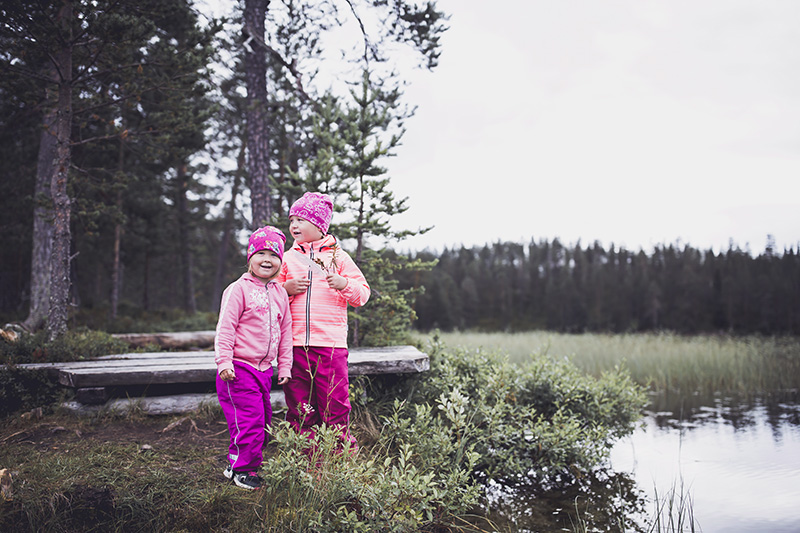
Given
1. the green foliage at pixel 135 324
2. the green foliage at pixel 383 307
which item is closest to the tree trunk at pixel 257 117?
the green foliage at pixel 383 307

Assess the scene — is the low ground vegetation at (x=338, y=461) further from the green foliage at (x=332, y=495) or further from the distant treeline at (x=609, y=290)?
the distant treeline at (x=609, y=290)

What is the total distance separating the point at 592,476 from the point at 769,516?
1.47 meters

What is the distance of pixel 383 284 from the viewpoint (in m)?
6.45

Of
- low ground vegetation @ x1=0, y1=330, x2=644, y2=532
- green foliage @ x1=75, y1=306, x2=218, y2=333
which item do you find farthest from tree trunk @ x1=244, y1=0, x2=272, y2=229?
green foliage @ x1=75, y1=306, x2=218, y2=333

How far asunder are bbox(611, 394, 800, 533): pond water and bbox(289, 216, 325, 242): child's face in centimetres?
330

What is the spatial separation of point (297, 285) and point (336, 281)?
346mm

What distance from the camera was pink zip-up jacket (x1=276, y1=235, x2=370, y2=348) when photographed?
11.6 feet

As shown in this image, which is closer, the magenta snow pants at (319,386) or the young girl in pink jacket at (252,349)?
the young girl in pink jacket at (252,349)

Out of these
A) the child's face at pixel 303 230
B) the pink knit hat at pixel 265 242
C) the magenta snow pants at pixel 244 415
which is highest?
the child's face at pixel 303 230

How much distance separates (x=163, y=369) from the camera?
15.0 ft

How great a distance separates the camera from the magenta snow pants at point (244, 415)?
10.4ft

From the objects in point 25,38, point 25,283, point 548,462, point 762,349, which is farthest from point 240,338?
point 25,283

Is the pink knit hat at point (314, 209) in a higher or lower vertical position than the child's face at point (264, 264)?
higher

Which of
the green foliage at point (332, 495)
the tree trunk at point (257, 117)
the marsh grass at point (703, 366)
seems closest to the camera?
the green foliage at point (332, 495)
